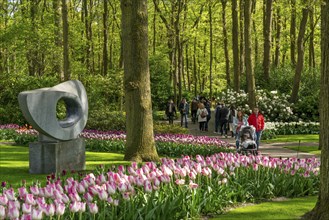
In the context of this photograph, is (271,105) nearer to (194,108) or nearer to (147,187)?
(194,108)

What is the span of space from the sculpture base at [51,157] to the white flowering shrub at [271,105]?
678 inches

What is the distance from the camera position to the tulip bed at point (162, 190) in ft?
18.5

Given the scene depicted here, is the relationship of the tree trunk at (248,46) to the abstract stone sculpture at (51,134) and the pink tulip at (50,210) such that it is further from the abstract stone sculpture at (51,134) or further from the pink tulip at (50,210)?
the pink tulip at (50,210)

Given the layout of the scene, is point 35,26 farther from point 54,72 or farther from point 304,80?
point 304,80

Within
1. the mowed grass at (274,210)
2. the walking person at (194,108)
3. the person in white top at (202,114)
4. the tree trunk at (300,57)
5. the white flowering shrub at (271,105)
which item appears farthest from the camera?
the walking person at (194,108)

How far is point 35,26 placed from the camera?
32.3 m

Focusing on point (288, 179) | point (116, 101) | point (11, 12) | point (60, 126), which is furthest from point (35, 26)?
point (288, 179)

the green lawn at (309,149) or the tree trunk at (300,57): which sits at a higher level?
the tree trunk at (300,57)

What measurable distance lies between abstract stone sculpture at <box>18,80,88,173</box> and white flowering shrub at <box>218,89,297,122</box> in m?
17.0

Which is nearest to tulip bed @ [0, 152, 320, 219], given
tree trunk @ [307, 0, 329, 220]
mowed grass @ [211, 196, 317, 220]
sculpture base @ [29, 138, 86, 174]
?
mowed grass @ [211, 196, 317, 220]

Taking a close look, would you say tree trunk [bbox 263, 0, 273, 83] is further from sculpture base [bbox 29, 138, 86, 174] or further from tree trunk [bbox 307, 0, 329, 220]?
tree trunk [bbox 307, 0, 329, 220]

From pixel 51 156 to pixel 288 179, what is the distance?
570 centimetres

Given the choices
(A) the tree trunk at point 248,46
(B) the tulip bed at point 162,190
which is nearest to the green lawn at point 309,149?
(A) the tree trunk at point 248,46

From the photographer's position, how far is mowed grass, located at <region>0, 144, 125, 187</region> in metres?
10.7
